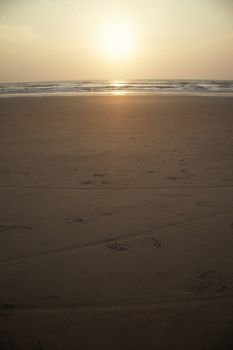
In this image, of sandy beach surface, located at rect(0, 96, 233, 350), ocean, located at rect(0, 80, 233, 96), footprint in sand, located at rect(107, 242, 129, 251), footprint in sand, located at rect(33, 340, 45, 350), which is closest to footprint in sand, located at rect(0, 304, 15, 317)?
sandy beach surface, located at rect(0, 96, 233, 350)

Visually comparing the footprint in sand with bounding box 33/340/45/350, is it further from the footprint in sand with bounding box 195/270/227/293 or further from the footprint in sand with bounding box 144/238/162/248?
the footprint in sand with bounding box 144/238/162/248

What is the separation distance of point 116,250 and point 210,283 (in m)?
0.94

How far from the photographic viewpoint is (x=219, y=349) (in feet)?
7.81

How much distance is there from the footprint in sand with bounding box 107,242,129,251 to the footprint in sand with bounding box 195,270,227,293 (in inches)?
31.1

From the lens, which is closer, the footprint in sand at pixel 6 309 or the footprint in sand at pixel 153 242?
the footprint in sand at pixel 6 309

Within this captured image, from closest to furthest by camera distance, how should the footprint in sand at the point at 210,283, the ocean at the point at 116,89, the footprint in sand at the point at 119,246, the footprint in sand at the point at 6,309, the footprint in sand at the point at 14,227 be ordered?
the footprint in sand at the point at 6,309, the footprint in sand at the point at 210,283, the footprint in sand at the point at 119,246, the footprint in sand at the point at 14,227, the ocean at the point at 116,89

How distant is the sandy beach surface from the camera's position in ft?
8.39

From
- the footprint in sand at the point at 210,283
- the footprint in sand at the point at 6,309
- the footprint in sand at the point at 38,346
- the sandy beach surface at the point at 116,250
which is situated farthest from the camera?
the footprint in sand at the point at 210,283

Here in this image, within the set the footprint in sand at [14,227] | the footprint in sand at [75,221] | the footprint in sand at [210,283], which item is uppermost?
the footprint in sand at [75,221]

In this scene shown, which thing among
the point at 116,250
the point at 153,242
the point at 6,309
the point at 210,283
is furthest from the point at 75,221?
the point at 210,283

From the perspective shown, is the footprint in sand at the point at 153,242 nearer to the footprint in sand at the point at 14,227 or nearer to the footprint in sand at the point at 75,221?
the footprint in sand at the point at 75,221

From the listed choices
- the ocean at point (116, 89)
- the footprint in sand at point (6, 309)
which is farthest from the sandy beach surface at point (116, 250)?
the ocean at point (116, 89)

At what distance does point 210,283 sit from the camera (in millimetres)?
3023

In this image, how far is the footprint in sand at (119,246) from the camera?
356 centimetres
